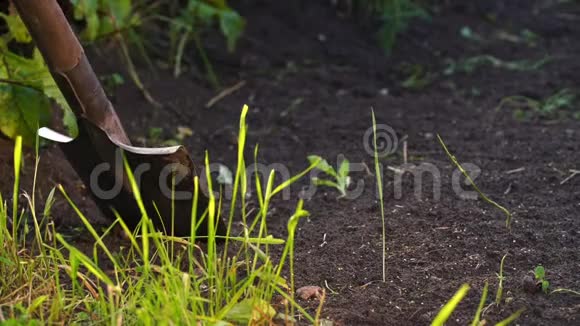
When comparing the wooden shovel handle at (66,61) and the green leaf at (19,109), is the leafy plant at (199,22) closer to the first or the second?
the green leaf at (19,109)

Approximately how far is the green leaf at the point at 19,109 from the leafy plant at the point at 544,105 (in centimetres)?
166

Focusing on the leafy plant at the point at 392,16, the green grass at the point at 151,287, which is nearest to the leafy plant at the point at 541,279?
the green grass at the point at 151,287

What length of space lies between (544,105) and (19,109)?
1.84 metres

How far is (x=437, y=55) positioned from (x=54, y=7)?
2191mm

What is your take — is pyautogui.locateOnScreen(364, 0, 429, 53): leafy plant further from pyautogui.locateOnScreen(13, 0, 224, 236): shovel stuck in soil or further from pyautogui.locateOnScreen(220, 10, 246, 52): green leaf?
pyautogui.locateOnScreen(13, 0, 224, 236): shovel stuck in soil

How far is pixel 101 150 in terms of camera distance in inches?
82.8

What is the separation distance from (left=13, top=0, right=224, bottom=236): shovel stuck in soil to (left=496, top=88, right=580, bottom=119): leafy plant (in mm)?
1424

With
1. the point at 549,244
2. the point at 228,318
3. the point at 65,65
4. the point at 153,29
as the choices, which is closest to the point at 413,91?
the point at 153,29

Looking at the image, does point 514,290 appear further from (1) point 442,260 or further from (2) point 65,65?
(2) point 65,65

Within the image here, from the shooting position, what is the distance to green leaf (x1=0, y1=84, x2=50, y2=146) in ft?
7.74

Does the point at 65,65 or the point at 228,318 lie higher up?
the point at 65,65

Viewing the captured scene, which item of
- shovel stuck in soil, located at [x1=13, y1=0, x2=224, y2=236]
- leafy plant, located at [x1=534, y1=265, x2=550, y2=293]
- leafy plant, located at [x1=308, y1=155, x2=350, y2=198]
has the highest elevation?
shovel stuck in soil, located at [x1=13, y1=0, x2=224, y2=236]

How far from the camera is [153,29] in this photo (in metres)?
3.72

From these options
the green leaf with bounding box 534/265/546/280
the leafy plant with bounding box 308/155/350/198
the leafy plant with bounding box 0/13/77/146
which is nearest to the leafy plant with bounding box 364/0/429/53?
the leafy plant with bounding box 308/155/350/198
